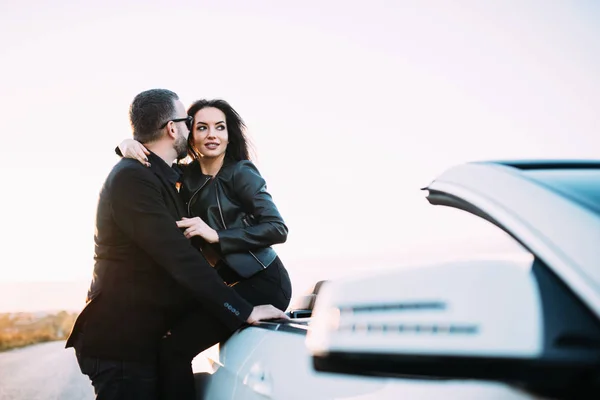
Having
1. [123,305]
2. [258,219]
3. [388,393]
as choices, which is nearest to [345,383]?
[388,393]

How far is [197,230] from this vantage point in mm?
2701

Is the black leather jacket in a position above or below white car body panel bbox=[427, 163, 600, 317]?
below

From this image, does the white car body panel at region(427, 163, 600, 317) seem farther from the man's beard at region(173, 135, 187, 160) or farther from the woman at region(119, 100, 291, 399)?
the man's beard at region(173, 135, 187, 160)

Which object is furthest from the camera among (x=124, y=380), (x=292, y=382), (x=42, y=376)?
(x=42, y=376)

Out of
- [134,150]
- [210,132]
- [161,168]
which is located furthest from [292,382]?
[210,132]

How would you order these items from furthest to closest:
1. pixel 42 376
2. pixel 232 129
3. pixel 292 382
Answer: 1. pixel 42 376
2. pixel 232 129
3. pixel 292 382

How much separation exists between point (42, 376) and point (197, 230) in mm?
7043

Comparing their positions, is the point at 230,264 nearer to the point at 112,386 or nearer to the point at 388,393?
the point at 112,386

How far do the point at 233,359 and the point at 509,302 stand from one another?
4.72 feet

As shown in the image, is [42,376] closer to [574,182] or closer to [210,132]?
[210,132]

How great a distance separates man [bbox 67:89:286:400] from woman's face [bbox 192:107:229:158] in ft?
2.74

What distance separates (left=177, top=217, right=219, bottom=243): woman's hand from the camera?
2688mm

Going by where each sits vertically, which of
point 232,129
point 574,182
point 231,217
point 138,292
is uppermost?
point 232,129

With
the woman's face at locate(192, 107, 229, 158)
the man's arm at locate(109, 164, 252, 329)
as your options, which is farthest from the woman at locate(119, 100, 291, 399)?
the man's arm at locate(109, 164, 252, 329)
